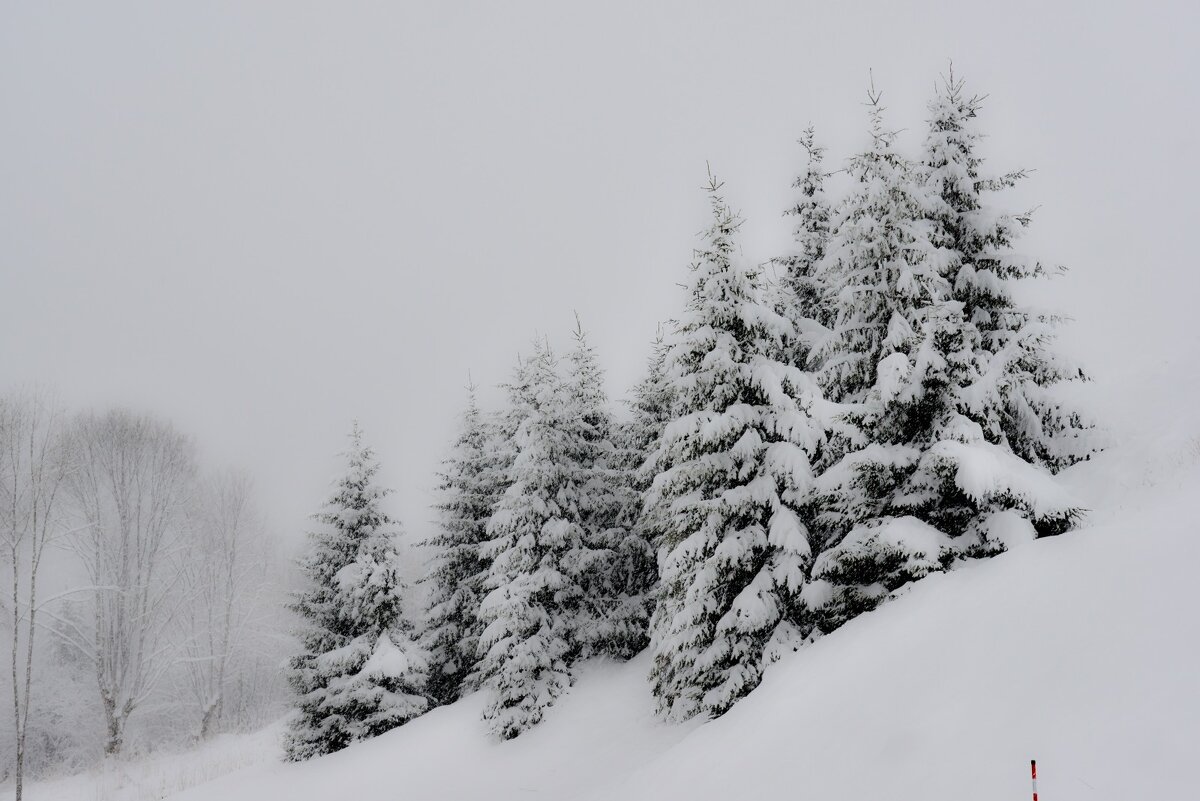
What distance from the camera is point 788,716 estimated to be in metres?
8.84

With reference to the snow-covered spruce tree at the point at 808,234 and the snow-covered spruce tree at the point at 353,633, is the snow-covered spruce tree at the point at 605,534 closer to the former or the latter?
the snow-covered spruce tree at the point at 353,633

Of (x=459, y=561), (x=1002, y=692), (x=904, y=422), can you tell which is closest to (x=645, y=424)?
(x=459, y=561)

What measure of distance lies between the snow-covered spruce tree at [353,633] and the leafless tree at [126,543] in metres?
13.0

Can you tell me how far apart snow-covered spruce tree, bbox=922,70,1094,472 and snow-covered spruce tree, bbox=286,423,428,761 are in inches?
775

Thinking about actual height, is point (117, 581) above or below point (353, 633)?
above

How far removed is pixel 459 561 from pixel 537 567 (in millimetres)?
5288

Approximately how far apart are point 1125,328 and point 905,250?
28994 millimetres

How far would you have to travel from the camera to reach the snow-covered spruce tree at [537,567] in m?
19.1

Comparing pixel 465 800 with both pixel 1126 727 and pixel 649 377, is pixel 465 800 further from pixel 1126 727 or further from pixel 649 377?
A: pixel 1126 727

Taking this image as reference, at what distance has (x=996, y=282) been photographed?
1316 cm

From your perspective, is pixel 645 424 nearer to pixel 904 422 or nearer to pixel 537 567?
pixel 537 567

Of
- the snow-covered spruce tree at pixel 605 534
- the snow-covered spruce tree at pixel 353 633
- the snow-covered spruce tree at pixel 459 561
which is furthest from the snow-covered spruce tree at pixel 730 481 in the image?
the snow-covered spruce tree at pixel 353 633

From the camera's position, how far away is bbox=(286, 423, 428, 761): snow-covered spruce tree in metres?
21.9

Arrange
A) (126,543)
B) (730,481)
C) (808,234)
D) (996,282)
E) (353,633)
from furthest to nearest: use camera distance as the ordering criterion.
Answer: (126,543), (353,633), (808,234), (730,481), (996,282)
